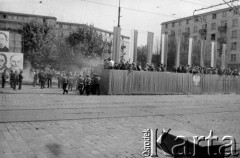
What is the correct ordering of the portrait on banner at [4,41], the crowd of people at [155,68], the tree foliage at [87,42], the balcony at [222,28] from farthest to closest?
1. the balcony at [222,28]
2. the tree foliage at [87,42]
3. the portrait on banner at [4,41]
4. the crowd of people at [155,68]

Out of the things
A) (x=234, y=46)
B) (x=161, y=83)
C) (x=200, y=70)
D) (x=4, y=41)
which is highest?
(x=234, y=46)

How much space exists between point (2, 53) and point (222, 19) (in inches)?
2106

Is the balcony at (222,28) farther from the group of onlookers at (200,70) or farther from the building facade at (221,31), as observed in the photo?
the group of onlookers at (200,70)

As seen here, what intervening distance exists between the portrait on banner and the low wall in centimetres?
1126

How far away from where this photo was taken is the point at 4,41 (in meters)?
25.5

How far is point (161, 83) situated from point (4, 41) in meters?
16.7

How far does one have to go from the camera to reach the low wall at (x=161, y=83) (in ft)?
67.5

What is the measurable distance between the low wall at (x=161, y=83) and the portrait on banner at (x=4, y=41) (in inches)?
443

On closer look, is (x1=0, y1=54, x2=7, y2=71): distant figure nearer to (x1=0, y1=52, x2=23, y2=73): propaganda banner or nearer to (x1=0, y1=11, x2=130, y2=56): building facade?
(x1=0, y1=52, x2=23, y2=73): propaganda banner

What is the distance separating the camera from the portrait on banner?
2453cm

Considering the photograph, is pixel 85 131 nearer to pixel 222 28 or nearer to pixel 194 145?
pixel 194 145

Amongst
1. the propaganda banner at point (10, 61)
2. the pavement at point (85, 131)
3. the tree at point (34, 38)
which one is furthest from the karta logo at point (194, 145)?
the tree at point (34, 38)

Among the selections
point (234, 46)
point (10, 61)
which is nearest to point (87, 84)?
point (10, 61)

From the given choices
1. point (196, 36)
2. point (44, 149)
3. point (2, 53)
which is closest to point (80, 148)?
point (44, 149)
